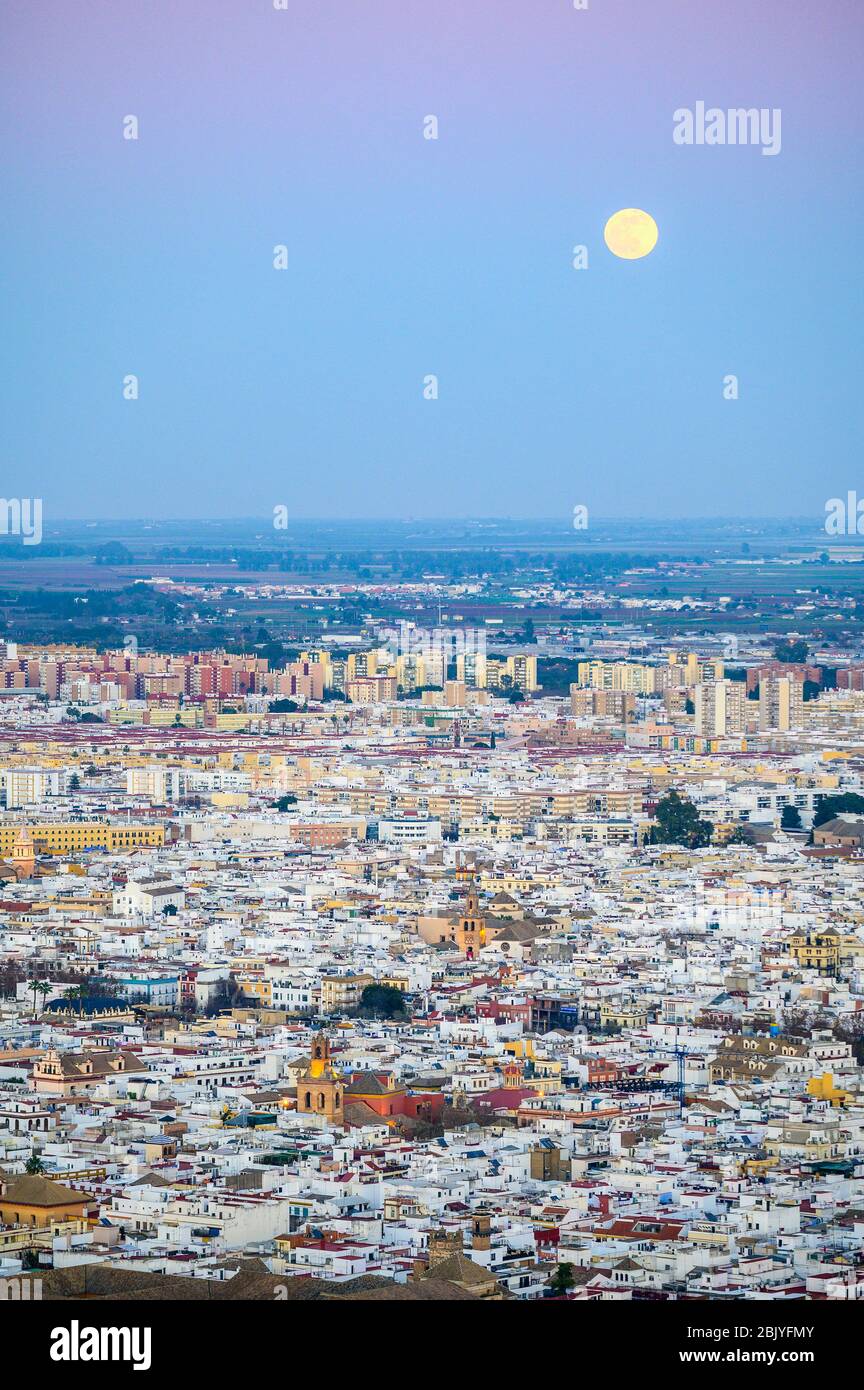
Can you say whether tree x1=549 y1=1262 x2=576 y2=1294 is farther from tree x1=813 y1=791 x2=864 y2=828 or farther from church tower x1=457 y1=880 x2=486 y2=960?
tree x1=813 y1=791 x2=864 y2=828

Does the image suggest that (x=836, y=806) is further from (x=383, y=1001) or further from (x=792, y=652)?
(x=792, y=652)

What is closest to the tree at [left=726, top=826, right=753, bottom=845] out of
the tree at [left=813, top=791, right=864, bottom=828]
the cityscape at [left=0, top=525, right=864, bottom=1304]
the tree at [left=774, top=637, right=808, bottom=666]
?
the cityscape at [left=0, top=525, right=864, bottom=1304]

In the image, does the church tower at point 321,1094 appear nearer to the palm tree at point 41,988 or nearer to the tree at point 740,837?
the palm tree at point 41,988

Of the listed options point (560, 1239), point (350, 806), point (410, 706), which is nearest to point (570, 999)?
point (560, 1239)

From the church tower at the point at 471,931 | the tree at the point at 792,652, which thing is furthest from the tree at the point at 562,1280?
the tree at the point at 792,652

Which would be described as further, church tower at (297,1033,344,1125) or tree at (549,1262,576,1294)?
church tower at (297,1033,344,1125)
